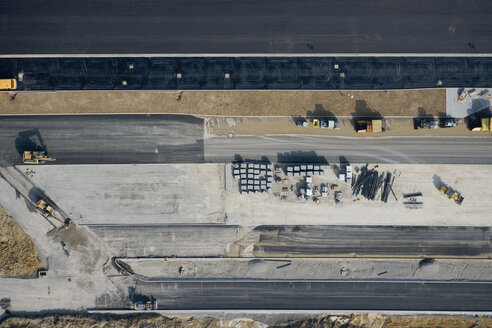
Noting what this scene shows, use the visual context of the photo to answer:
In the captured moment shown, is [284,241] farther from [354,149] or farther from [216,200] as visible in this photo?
[354,149]

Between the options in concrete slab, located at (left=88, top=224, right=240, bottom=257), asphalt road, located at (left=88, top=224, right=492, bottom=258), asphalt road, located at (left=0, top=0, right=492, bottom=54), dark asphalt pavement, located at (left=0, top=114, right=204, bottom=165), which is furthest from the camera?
concrete slab, located at (left=88, top=224, right=240, bottom=257)

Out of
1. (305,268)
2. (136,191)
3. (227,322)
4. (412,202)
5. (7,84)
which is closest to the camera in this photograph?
(7,84)

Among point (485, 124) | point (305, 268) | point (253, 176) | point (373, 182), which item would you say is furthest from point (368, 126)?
point (305, 268)

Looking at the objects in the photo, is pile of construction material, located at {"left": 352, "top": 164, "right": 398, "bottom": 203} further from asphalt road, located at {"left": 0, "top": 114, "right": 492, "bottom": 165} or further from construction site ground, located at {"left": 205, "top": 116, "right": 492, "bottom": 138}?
construction site ground, located at {"left": 205, "top": 116, "right": 492, "bottom": 138}

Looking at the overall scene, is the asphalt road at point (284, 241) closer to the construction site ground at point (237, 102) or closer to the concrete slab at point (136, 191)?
the concrete slab at point (136, 191)

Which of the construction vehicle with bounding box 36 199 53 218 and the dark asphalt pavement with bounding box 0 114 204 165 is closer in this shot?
the construction vehicle with bounding box 36 199 53 218

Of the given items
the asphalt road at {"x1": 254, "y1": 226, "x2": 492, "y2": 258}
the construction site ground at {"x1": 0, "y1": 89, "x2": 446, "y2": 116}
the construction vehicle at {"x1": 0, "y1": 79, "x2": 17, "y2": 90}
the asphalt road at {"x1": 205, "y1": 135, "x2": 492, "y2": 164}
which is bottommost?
the asphalt road at {"x1": 254, "y1": 226, "x2": 492, "y2": 258}

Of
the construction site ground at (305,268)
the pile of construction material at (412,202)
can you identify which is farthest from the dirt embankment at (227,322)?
the pile of construction material at (412,202)

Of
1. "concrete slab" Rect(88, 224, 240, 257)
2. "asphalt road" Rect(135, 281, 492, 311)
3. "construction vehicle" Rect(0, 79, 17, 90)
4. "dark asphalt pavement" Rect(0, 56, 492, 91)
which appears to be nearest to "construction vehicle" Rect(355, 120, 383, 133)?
"dark asphalt pavement" Rect(0, 56, 492, 91)
